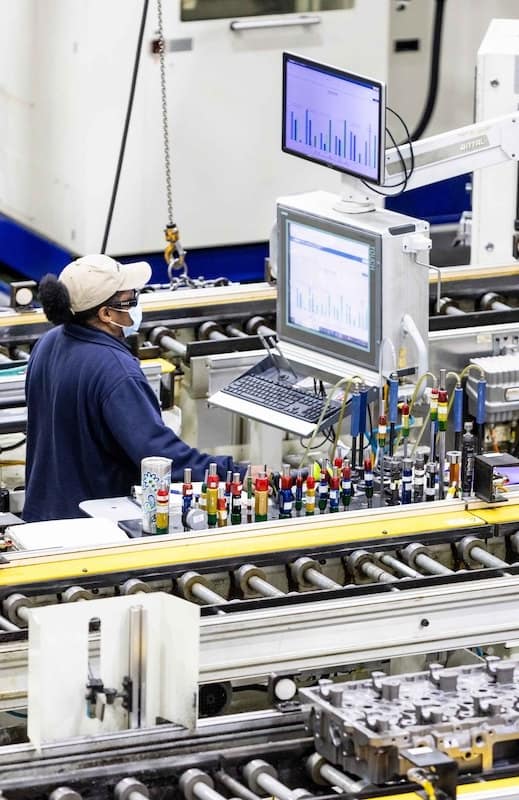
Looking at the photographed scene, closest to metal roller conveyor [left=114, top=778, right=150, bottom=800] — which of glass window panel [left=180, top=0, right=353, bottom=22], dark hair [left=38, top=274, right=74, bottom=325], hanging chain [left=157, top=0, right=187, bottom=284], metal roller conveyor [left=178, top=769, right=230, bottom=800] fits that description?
metal roller conveyor [left=178, top=769, right=230, bottom=800]

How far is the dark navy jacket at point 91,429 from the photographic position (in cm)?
472

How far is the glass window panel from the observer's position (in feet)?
26.3

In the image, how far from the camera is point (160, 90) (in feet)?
26.3

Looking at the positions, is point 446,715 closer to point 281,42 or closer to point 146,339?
point 146,339

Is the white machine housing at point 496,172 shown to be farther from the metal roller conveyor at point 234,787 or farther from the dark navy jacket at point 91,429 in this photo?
the metal roller conveyor at point 234,787

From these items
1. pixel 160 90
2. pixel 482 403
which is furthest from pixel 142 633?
pixel 160 90

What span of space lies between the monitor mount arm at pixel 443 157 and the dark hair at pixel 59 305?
776 millimetres

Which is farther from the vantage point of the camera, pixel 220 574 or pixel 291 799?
pixel 220 574

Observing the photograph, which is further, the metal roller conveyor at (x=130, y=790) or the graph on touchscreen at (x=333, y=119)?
the graph on touchscreen at (x=333, y=119)

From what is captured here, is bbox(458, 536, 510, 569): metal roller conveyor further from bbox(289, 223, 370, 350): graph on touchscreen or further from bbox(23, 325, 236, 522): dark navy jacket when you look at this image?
bbox(289, 223, 370, 350): graph on touchscreen

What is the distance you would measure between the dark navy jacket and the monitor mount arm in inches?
31.0

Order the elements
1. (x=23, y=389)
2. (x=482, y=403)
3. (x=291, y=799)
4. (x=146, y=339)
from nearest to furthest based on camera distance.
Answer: (x=291, y=799) → (x=482, y=403) → (x=23, y=389) → (x=146, y=339)

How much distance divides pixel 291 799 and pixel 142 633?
1.21 ft

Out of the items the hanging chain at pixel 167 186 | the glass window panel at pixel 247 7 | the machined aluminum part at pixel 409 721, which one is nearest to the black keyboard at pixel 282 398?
the hanging chain at pixel 167 186
